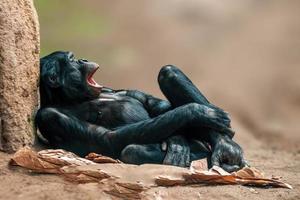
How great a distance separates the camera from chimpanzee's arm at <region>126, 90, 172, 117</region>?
14.5ft

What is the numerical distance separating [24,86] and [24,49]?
0.76 feet

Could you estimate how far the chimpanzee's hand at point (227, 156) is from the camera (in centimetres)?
393

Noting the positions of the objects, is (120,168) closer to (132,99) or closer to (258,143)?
(132,99)

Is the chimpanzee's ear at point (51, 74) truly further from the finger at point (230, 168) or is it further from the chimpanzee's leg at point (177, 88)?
the finger at point (230, 168)

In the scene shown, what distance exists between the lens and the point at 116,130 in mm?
4086

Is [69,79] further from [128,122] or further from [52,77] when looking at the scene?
[128,122]

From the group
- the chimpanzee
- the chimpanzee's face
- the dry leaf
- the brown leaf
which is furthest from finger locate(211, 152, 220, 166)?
the chimpanzee's face

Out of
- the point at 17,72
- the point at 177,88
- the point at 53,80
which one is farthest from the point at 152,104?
the point at 17,72

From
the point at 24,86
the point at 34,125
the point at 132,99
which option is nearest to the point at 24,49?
the point at 24,86

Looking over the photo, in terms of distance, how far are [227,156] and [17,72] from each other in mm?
1405

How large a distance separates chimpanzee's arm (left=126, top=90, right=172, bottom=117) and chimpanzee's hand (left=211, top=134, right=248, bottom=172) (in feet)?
1.82

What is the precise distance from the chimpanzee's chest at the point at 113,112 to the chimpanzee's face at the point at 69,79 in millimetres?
83

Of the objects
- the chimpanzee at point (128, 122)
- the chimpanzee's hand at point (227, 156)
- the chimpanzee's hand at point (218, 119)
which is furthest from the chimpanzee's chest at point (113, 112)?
the chimpanzee's hand at point (227, 156)

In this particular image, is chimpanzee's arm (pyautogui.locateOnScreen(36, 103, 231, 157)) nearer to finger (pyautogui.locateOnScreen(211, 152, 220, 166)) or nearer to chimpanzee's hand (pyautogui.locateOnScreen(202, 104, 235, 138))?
chimpanzee's hand (pyautogui.locateOnScreen(202, 104, 235, 138))
